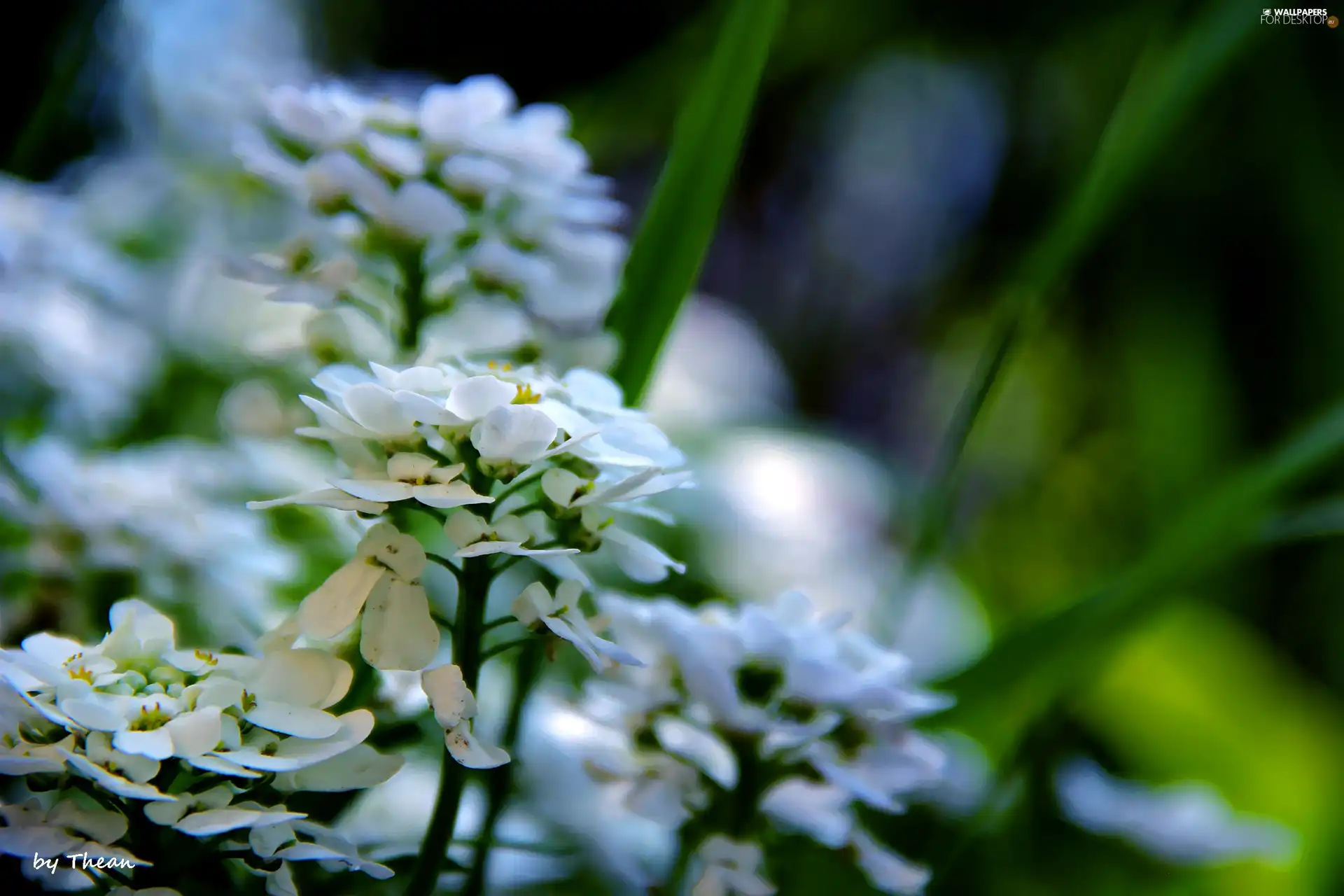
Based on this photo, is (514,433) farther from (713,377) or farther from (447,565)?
(713,377)

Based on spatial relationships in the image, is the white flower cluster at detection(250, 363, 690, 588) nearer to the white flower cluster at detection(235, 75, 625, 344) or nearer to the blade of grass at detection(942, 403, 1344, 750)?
the white flower cluster at detection(235, 75, 625, 344)

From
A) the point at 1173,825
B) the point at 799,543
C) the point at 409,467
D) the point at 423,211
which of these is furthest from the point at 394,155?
the point at 799,543

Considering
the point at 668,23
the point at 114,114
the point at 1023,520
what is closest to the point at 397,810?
the point at 114,114

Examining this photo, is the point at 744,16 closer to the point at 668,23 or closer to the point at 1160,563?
the point at 1160,563

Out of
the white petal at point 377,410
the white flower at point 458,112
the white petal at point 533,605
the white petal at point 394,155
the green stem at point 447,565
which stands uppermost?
the white flower at point 458,112

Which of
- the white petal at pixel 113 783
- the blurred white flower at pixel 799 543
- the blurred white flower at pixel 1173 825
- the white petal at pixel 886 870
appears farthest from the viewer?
the blurred white flower at pixel 799 543

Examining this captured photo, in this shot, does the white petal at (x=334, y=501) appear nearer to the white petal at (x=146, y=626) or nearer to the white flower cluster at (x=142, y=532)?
the white petal at (x=146, y=626)

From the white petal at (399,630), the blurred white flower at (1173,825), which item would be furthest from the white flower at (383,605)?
the blurred white flower at (1173,825)
